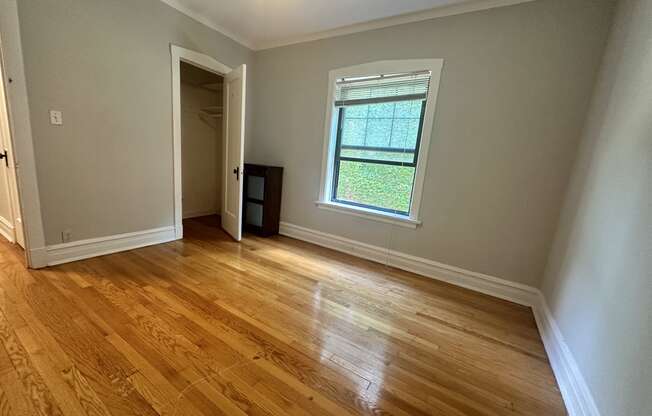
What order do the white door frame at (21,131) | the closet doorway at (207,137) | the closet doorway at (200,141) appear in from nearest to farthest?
the white door frame at (21,131) < the closet doorway at (207,137) < the closet doorway at (200,141)

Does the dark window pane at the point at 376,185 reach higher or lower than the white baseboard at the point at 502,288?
higher

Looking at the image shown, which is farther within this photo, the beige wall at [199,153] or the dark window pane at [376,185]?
the beige wall at [199,153]

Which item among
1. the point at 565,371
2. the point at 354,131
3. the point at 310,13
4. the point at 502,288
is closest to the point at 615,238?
the point at 565,371

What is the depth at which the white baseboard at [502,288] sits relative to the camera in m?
1.32

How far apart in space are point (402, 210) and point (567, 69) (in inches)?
67.8

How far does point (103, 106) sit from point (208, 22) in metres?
1.48

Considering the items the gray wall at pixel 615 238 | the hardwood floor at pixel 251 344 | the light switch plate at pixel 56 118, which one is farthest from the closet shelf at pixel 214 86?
the gray wall at pixel 615 238

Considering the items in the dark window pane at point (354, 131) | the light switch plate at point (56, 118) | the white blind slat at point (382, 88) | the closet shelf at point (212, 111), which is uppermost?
the white blind slat at point (382, 88)

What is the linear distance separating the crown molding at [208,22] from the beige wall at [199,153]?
1076mm

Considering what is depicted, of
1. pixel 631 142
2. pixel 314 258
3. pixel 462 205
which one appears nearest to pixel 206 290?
pixel 314 258

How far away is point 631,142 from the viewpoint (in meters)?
1.35

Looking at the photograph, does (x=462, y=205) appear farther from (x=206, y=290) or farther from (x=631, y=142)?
(x=206, y=290)

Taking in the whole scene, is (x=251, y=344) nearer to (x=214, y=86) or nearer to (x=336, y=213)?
(x=336, y=213)

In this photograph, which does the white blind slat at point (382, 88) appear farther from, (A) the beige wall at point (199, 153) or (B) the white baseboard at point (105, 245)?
(B) the white baseboard at point (105, 245)
